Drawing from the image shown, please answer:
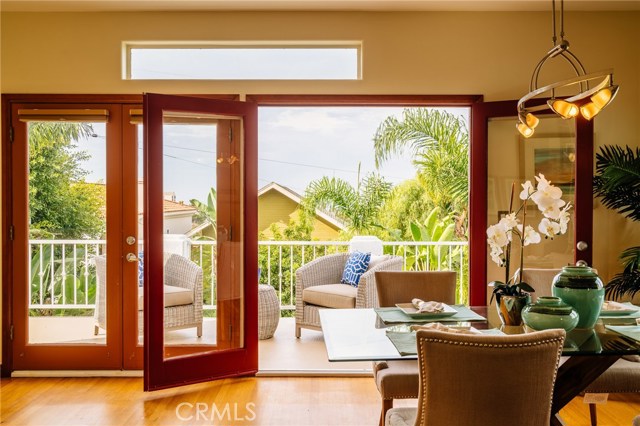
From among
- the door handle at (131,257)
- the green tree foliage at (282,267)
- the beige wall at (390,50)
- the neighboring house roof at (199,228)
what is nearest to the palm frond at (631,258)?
the beige wall at (390,50)

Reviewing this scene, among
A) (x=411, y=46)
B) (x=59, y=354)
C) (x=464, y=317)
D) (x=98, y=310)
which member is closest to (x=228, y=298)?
(x=98, y=310)

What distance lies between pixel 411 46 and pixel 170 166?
204 cm

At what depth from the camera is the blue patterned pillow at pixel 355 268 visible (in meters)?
5.17

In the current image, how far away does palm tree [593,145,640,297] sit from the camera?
360 centimetres

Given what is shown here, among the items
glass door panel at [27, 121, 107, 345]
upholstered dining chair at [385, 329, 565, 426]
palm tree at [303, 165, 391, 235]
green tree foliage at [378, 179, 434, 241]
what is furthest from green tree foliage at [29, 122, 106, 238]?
green tree foliage at [378, 179, 434, 241]

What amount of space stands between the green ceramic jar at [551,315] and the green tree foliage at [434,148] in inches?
161

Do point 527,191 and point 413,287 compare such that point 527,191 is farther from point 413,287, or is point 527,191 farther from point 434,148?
point 434,148

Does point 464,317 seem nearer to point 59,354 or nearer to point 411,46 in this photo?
point 411,46

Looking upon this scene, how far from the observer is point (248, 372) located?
3.92 meters

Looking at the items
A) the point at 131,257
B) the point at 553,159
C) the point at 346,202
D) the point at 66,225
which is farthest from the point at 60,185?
the point at 346,202

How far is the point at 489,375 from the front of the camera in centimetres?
157

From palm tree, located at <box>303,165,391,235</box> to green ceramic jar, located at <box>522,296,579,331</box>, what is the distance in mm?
4957

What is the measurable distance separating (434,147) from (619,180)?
319 cm

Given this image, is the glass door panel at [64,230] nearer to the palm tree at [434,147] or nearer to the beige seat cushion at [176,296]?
the beige seat cushion at [176,296]
